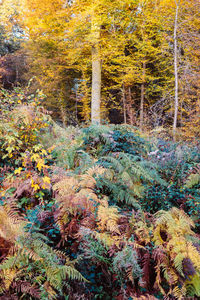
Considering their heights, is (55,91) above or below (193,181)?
above

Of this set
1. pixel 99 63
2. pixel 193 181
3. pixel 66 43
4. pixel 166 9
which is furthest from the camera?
pixel 99 63

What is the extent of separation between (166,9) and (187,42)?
187cm

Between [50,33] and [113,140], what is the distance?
8.63 m

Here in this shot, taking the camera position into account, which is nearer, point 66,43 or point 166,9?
point 166,9

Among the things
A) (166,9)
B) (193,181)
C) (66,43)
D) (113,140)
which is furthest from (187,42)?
(193,181)

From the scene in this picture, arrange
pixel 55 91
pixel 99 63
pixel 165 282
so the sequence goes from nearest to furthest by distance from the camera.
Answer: pixel 165 282 → pixel 99 63 → pixel 55 91

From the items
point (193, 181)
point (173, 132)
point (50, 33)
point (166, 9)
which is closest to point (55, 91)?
point (50, 33)

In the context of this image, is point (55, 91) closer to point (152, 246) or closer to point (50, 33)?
point (50, 33)

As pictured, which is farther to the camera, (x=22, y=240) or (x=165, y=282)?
(x=165, y=282)

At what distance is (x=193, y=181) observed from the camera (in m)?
3.39

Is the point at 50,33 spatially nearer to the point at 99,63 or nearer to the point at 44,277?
the point at 99,63

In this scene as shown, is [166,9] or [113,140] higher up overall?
[166,9]

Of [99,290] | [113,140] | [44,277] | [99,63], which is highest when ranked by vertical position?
[99,63]

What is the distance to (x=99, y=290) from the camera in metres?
2.00
